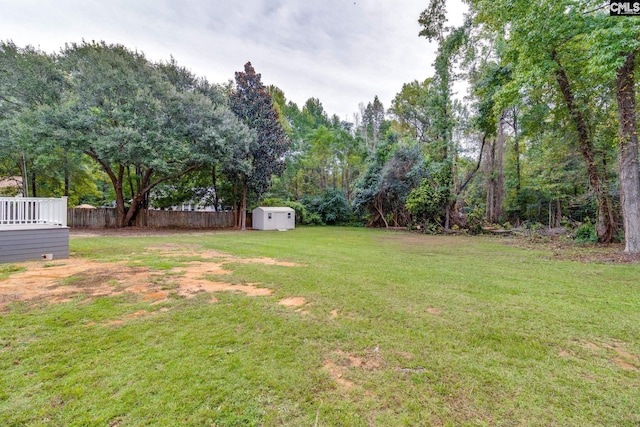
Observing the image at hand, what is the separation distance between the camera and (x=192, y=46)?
40.6ft

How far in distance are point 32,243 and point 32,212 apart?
31.6 inches

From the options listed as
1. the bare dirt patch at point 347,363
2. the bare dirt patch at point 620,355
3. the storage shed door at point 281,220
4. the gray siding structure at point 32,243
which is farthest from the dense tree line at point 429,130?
the bare dirt patch at point 347,363

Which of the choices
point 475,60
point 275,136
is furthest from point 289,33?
point 475,60

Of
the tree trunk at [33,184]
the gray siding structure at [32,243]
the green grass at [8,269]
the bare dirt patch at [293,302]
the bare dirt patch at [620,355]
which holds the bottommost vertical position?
the bare dirt patch at [620,355]

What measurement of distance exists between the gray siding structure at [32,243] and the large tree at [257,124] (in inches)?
357

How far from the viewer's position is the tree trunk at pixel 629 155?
7363 millimetres

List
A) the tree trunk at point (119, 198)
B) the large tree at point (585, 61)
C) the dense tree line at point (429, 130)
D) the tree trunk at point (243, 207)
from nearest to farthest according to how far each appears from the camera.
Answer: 1. the large tree at point (585, 61)
2. the dense tree line at point (429, 130)
3. the tree trunk at point (119, 198)
4. the tree trunk at point (243, 207)

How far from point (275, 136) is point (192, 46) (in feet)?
18.3

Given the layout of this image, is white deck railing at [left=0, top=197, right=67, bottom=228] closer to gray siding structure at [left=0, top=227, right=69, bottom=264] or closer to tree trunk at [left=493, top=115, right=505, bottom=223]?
gray siding structure at [left=0, top=227, right=69, bottom=264]

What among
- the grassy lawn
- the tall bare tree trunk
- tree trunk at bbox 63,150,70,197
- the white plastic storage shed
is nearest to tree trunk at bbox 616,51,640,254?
the grassy lawn

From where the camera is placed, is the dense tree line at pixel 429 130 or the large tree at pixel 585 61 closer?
the large tree at pixel 585 61

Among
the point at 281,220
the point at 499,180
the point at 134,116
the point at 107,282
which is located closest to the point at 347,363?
the point at 107,282

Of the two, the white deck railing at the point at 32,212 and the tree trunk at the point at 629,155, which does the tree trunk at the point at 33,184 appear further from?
the tree trunk at the point at 629,155

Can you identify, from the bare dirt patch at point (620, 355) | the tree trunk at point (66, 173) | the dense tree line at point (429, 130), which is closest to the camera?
the bare dirt patch at point (620, 355)
